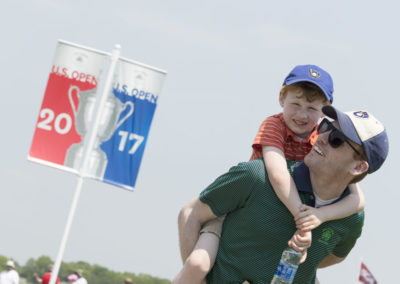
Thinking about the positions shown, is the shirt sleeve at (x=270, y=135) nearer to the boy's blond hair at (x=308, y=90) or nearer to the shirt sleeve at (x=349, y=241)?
the boy's blond hair at (x=308, y=90)

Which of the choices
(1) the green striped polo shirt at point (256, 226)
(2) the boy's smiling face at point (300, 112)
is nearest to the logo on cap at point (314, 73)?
(2) the boy's smiling face at point (300, 112)

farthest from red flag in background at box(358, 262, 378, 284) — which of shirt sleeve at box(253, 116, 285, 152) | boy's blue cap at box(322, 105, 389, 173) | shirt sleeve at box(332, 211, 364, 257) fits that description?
boy's blue cap at box(322, 105, 389, 173)

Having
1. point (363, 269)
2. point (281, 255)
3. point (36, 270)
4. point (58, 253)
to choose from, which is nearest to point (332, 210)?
point (281, 255)

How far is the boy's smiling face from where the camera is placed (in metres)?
4.26

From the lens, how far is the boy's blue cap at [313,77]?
4176 mm

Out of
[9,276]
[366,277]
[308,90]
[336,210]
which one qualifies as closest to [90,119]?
[9,276]

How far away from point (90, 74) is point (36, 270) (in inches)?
644

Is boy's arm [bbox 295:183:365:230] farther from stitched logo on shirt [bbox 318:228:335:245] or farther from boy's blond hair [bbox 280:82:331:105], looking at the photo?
boy's blond hair [bbox 280:82:331:105]

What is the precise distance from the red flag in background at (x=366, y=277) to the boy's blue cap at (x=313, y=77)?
71.8ft

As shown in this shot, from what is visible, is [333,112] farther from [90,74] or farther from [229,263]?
[90,74]

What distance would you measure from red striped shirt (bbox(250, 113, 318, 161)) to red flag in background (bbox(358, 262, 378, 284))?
2172cm

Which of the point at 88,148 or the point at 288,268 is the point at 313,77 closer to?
the point at 288,268

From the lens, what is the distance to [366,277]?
26.1 meters

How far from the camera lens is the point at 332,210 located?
404 cm
